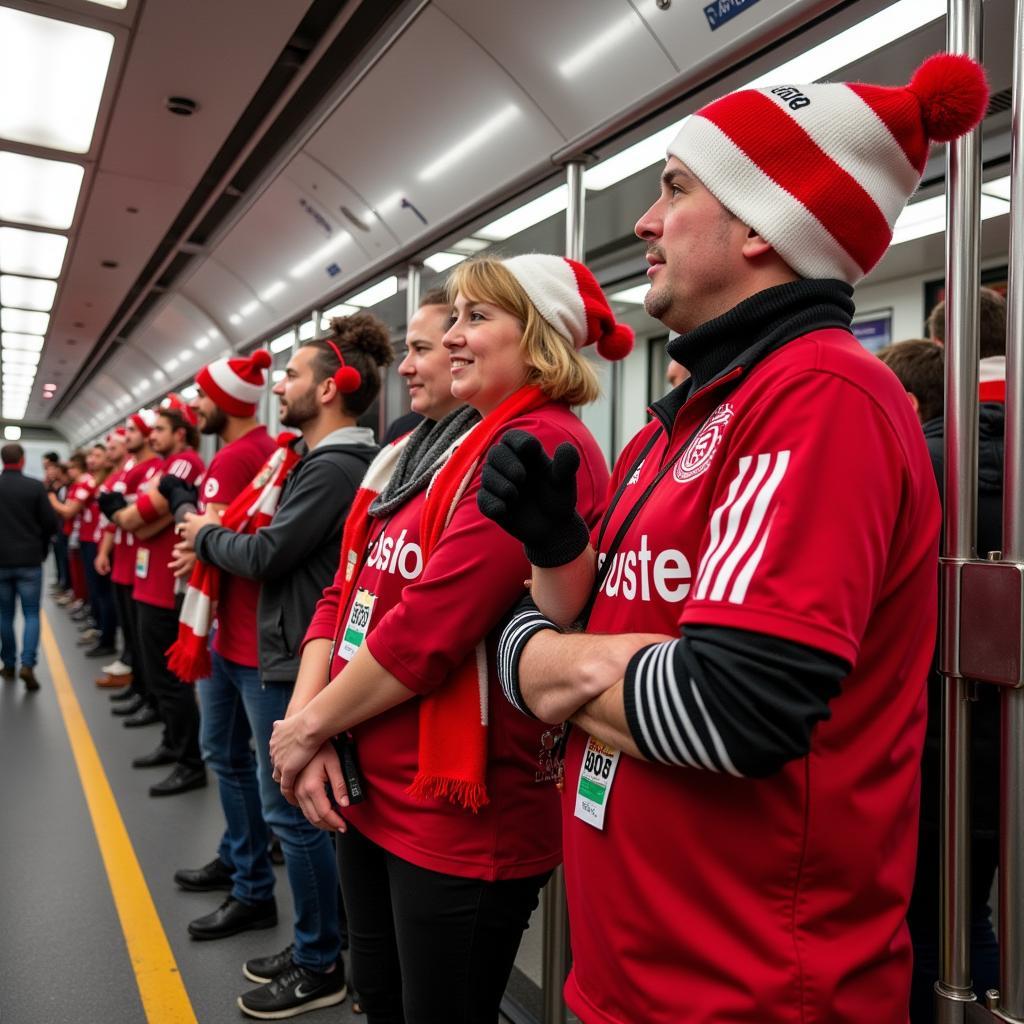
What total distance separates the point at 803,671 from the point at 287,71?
478 cm

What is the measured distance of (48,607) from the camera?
44.2ft

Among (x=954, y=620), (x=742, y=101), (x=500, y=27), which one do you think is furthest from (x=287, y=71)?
(x=954, y=620)

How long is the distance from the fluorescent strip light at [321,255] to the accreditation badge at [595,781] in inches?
198

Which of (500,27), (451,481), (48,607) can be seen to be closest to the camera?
(451,481)

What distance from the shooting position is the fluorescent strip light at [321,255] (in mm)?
5775

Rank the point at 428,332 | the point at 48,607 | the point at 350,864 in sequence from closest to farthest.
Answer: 1. the point at 350,864
2. the point at 428,332
3. the point at 48,607

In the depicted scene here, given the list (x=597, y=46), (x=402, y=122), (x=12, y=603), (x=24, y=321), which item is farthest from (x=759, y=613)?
(x=24, y=321)

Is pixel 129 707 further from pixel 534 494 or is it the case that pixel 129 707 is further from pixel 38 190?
pixel 534 494

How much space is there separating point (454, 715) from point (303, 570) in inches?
51.7

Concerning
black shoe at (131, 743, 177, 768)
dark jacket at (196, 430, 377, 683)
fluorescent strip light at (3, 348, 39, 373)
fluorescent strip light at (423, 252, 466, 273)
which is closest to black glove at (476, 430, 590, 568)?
dark jacket at (196, 430, 377, 683)

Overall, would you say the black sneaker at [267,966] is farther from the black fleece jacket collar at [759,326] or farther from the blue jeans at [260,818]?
the black fleece jacket collar at [759,326]

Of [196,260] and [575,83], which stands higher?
[196,260]

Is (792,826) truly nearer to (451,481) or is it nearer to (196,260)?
(451,481)

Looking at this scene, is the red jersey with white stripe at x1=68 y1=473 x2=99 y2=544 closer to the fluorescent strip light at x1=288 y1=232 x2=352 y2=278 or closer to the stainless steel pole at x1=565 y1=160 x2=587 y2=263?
the fluorescent strip light at x1=288 y1=232 x2=352 y2=278
